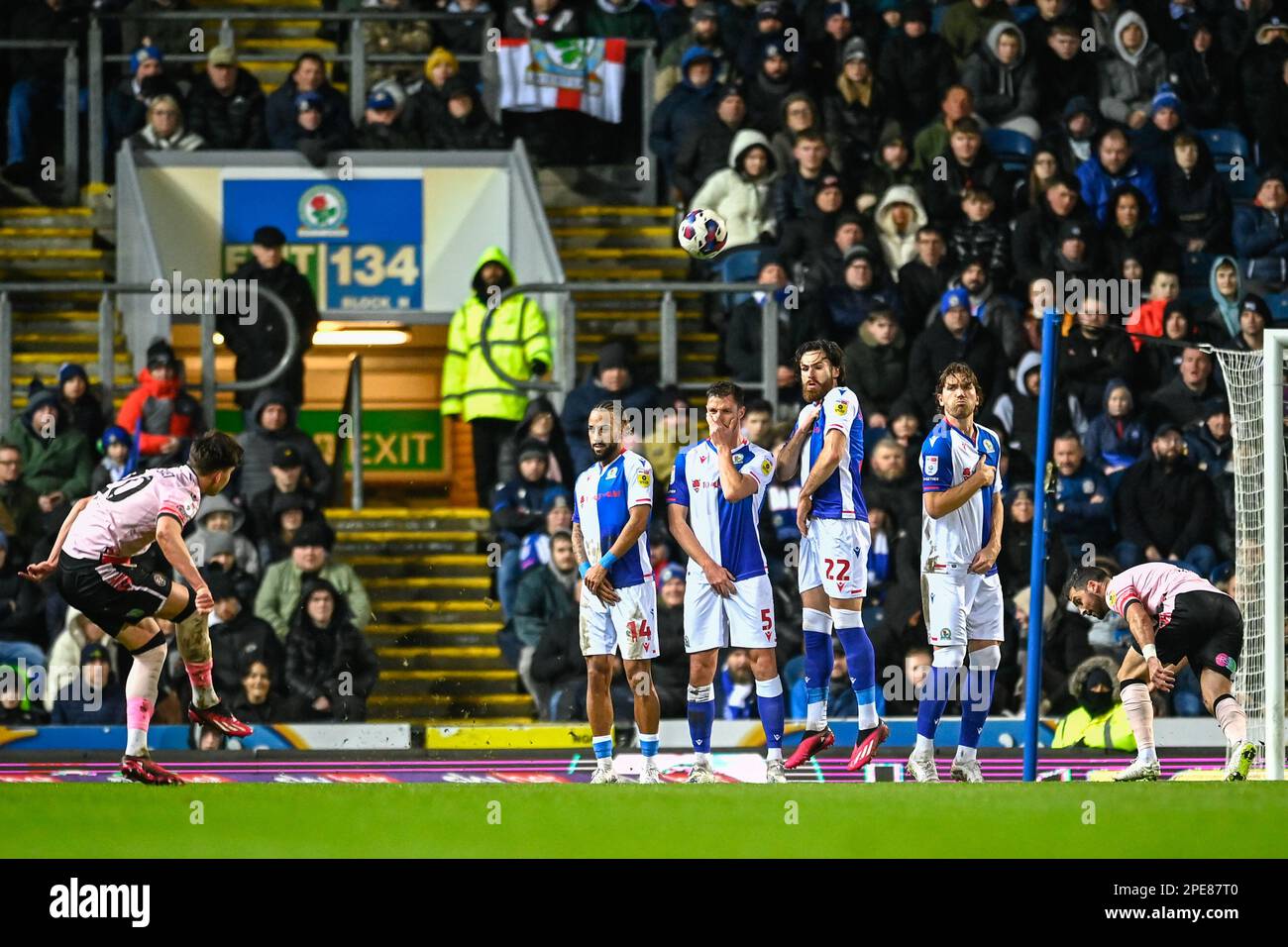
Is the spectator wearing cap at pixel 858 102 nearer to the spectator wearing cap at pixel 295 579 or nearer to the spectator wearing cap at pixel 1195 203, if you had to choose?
the spectator wearing cap at pixel 1195 203

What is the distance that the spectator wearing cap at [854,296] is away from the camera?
61.6 ft

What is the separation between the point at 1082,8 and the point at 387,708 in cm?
932

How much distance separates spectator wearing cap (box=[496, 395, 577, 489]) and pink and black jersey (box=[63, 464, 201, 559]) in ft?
17.6

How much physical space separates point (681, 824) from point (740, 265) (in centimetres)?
926

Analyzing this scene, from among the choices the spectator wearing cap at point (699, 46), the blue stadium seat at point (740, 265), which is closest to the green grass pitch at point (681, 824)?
the blue stadium seat at point (740, 265)

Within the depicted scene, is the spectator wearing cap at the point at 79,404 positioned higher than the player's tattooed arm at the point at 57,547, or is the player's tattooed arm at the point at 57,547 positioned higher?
the spectator wearing cap at the point at 79,404

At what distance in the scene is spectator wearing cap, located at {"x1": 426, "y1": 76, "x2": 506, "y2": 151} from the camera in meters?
20.8

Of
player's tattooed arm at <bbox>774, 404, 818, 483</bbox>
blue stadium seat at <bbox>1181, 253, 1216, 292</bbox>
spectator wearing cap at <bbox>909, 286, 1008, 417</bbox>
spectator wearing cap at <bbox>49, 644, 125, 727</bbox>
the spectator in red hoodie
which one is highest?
blue stadium seat at <bbox>1181, 253, 1216, 292</bbox>

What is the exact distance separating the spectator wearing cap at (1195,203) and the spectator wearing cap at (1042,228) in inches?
51.7

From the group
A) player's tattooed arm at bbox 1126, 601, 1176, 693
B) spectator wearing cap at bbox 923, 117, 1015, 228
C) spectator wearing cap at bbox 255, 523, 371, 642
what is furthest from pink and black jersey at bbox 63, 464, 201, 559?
spectator wearing cap at bbox 923, 117, 1015, 228

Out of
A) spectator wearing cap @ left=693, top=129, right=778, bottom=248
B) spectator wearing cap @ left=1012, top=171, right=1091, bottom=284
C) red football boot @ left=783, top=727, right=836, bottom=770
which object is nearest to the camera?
red football boot @ left=783, top=727, right=836, bottom=770

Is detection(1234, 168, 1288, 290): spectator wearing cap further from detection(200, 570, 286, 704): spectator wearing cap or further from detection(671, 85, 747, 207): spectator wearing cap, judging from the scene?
detection(200, 570, 286, 704): spectator wearing cap
